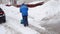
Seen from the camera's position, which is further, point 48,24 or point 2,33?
point 48,24

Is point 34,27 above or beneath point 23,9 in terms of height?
beneath

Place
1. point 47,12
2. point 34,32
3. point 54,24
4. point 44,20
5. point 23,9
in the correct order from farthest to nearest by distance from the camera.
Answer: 1. point 47,12
2. point 44,20
3. point 54,24
4. point 23,9
5. point 34,32

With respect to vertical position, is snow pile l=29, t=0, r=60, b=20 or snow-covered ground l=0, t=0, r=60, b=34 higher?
snow pile l=29, t=0, r=60, b=20

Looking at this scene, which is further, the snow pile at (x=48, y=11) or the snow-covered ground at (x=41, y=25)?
the snow pile at (x=48, y=11)

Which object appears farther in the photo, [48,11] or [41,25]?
[48,11]

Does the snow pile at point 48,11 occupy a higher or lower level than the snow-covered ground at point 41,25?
higher

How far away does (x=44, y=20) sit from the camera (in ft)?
54.8

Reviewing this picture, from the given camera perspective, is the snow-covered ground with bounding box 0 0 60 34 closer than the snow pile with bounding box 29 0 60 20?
Yes

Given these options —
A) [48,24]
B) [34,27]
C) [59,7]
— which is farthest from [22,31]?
[59,7]

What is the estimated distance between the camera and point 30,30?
43.5 ft

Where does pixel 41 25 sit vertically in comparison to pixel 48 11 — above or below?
below

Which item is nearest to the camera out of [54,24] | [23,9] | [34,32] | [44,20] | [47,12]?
[34,32]

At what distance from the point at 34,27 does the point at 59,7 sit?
7265 mm

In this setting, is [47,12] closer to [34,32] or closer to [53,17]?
[53,17]
